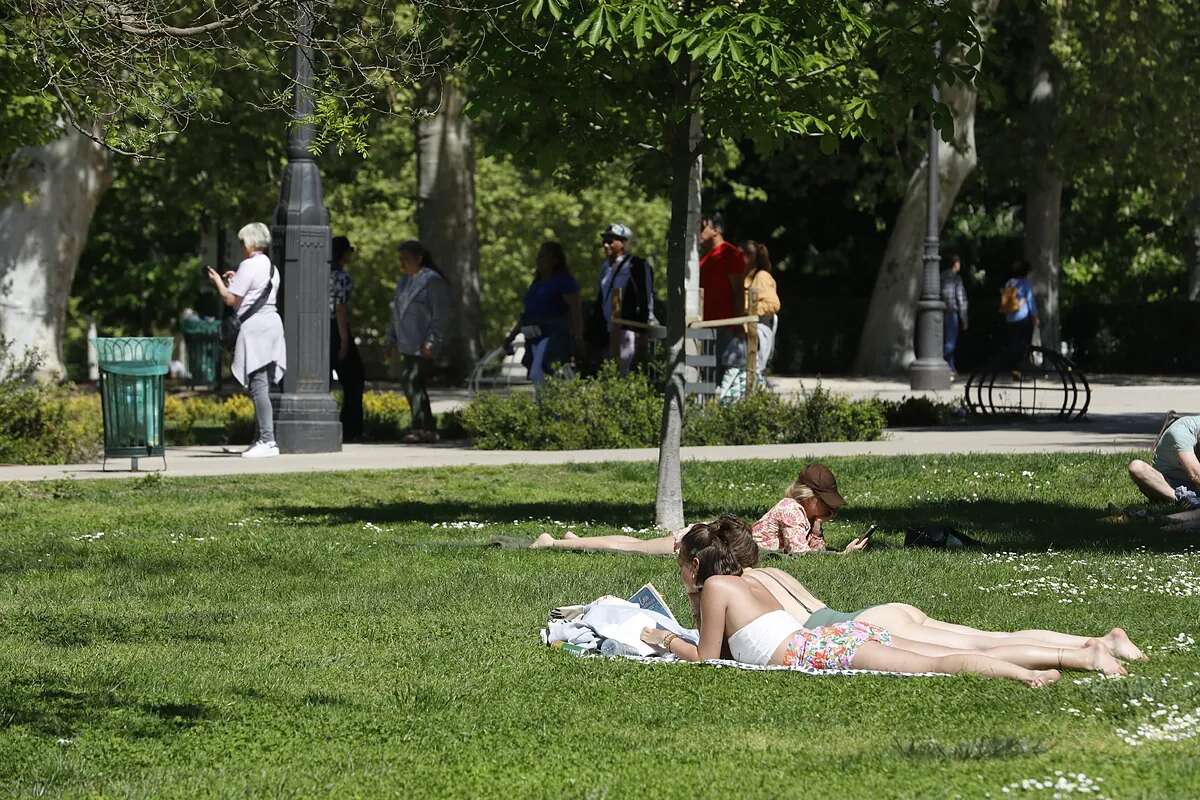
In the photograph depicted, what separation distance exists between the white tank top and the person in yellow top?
11506 millimetres

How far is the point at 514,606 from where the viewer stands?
9.30 meters

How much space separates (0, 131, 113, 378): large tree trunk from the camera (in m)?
26.7

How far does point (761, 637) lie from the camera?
7.72 metres

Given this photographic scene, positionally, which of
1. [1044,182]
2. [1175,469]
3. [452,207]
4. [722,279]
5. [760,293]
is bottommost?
[1175,469]

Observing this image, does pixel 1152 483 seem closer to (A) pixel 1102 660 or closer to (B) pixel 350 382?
(A) pixel 1102 660

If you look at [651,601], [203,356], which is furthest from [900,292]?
[651,601]

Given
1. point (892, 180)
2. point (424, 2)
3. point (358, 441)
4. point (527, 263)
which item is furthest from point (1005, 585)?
point (527, 263)

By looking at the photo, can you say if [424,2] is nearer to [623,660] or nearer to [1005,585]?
[623,660]

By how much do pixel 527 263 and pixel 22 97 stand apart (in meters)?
27.6

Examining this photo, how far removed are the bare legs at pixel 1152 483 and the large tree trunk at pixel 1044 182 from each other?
784 inches

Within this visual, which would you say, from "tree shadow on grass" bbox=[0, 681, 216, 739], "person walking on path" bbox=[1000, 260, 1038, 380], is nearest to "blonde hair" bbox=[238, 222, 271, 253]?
"tree shadow on grass" bbox=[0, 681, 216, 739]

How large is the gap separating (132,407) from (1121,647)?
9365 millimetres

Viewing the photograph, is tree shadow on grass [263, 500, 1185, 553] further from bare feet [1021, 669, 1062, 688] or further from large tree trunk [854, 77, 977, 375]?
large tree trunk [854, 77, 977, 375]

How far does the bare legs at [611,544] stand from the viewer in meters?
11.1
